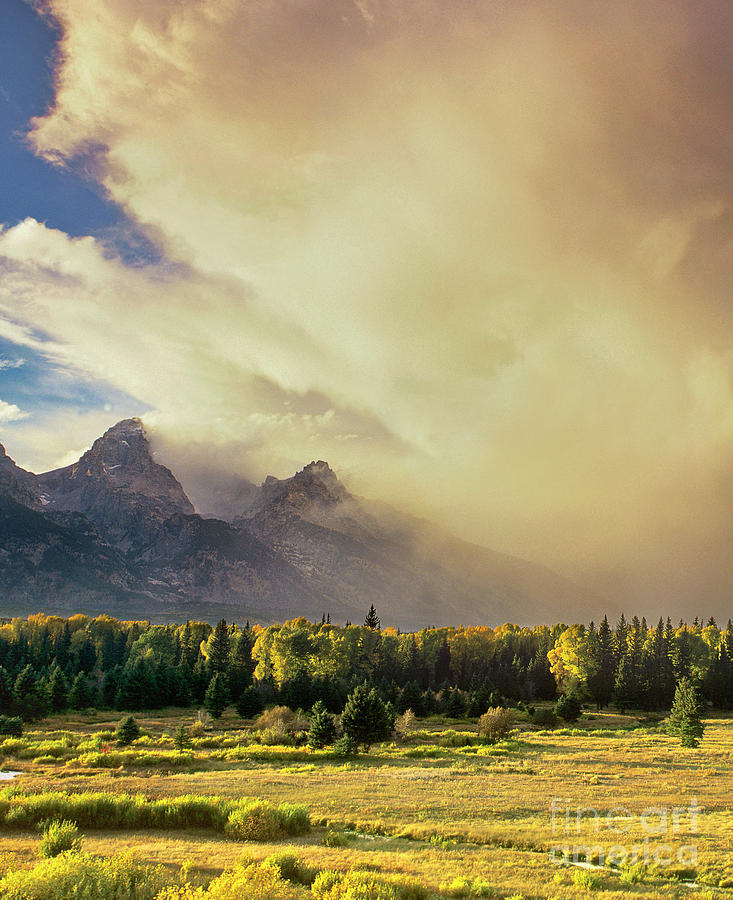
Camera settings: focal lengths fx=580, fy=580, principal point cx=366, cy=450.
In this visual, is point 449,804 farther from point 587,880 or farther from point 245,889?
point 245,889

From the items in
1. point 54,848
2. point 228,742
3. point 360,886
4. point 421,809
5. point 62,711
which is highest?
point 360,886

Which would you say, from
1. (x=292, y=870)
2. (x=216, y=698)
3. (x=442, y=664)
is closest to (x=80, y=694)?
(x=216, y=698)

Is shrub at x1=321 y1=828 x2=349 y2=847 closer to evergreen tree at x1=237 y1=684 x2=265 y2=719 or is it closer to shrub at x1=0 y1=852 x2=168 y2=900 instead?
shrub at x1=0 y1=852 x2=168 y2=900

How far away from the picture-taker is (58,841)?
62.7ft

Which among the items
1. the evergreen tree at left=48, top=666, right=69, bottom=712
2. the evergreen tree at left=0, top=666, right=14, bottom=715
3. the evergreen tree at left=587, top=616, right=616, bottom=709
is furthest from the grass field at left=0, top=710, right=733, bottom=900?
the evergreen tree at left=587, top=616, right=616, bottom=709

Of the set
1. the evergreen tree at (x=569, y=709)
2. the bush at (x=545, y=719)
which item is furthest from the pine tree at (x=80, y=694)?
the evergreen tree at (x=569, y=709)

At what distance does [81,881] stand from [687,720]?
65.2 metres

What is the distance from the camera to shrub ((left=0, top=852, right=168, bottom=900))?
44.2ft

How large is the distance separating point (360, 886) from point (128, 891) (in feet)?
19.0

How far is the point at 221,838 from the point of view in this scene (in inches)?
891

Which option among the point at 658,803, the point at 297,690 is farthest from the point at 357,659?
the point at 658,803

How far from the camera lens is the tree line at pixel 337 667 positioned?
88438 millimetres

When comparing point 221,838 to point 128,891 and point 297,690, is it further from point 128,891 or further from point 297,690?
point 297,690

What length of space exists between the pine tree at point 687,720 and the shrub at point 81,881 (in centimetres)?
6198
